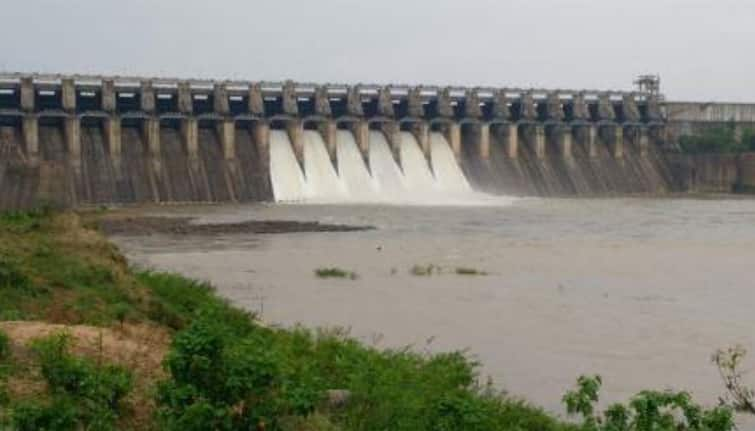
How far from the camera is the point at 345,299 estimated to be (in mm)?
16844

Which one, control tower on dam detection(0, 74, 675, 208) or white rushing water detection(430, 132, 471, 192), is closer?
control tower on dam detection(0, 74, 675, 208)

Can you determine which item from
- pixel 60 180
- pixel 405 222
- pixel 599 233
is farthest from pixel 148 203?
pixel 599 233

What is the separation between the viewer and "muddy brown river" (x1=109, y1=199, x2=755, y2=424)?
39.2 ft

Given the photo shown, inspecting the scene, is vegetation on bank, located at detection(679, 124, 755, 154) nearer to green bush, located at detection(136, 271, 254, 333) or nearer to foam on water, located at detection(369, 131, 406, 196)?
foam on water, located at detection(369, 131, 406, 196)

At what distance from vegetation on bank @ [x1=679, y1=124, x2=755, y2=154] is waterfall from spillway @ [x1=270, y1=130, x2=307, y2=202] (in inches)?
935

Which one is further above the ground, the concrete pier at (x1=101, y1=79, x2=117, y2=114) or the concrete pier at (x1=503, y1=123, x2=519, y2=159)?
the concrete pier at (x1=101, y1=79, x2=117, y2=114)

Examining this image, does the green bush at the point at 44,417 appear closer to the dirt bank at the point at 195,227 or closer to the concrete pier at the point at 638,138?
the dirt bank at the point at 195,227

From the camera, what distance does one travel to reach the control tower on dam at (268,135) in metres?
40.7

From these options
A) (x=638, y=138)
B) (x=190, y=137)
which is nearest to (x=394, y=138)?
(x=190, y=137)

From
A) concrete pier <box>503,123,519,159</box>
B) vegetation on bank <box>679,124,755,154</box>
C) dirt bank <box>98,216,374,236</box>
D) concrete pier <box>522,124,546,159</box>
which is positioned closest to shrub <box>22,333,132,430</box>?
dirt bank <box>98,216,374,236</box>

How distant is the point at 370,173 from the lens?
47.2 meters

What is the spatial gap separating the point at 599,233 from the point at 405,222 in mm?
6915

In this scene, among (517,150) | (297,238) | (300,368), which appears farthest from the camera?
(517,150)

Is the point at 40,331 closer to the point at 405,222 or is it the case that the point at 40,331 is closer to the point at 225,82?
the point at 405,222
